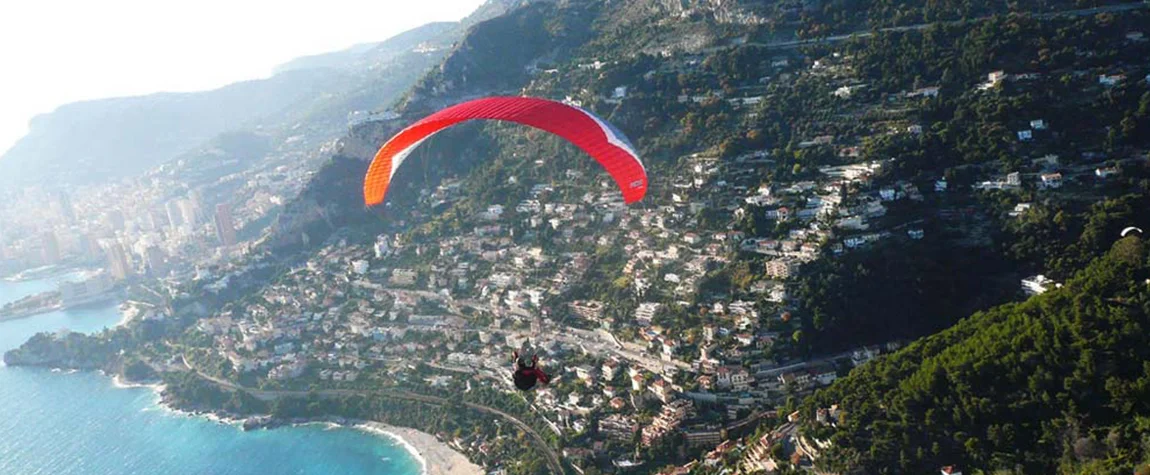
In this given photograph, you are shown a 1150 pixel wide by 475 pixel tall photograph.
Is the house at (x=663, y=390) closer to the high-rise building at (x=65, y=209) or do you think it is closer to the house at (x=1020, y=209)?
the house at (x=1020, y=209)

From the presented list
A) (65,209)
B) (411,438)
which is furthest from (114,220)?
(411,438)

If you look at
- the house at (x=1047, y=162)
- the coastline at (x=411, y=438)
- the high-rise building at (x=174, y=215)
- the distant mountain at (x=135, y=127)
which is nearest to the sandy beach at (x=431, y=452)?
the coastline at (x=411, y=438)

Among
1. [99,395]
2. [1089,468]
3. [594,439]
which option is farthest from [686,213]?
[99,395]

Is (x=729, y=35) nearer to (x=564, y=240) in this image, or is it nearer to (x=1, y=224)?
(x=564, y=240)

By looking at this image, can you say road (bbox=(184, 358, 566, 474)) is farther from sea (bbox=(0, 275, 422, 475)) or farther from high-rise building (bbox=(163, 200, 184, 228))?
high-rise building (bbox=(163, 200, 184, 228))

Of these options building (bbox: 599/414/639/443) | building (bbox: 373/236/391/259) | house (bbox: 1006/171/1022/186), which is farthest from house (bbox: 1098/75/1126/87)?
building (bbox: 373/236/391/259)
